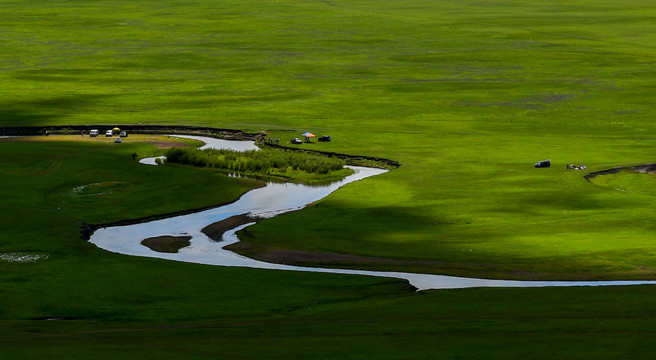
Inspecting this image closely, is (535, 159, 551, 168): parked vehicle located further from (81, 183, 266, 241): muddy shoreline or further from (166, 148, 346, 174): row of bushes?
(81, 183, 266, 241): muddy shoreline

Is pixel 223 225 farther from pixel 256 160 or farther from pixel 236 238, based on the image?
pixel 256 160

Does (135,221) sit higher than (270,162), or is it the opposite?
(270,162)

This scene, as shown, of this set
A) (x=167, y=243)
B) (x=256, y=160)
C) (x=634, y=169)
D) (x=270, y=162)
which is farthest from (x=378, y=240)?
(x=256, y=160)

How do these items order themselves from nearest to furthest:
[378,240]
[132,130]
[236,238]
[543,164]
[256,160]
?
[378,240] < [236,238] < [543,164] < [256,160] < [132,130]

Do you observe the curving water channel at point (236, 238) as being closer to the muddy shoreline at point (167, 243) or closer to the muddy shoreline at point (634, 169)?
the muddy shoreline at point (167, 243)

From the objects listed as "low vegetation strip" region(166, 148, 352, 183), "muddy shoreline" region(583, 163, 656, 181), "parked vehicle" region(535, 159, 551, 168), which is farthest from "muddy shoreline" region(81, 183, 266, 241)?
"muddy shoreline" region(583, 163, 656, 181)

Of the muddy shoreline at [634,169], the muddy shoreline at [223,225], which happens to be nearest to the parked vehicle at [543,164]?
the muddy shoreline at [634,169]

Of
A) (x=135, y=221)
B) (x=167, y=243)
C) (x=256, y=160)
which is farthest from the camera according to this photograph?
(x=256, y=160)
